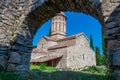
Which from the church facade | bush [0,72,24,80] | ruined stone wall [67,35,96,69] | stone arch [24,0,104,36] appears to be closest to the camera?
bush [0,72,24,80]

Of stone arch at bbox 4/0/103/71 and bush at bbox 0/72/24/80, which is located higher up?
stone arch at bbox 4/0/103/71

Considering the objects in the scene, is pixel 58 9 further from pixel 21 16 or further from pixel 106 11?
pixel 106 11

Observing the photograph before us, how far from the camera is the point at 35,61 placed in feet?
76.7

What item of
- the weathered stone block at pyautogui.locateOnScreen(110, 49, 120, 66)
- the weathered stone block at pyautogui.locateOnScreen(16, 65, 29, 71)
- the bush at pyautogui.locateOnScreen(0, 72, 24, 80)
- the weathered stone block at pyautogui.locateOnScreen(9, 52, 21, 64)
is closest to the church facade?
the weathered stone block at pyautogui.locateOnScreen(16, 65, 29, 71)

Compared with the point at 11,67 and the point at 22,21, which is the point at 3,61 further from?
the point at 22,21

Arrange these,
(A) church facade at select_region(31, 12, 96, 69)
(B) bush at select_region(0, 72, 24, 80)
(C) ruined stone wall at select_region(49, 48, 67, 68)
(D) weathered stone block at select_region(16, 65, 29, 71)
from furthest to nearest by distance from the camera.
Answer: (A) church facade at select_region(31, 12, 96, 69) < (C) ruined stone wall at select_region(49, 48, 67, 68) < (D) weathered stone block at select_region(16, 65, 29, 71) < (B) bush at select_region(0, 72, 24, 80)

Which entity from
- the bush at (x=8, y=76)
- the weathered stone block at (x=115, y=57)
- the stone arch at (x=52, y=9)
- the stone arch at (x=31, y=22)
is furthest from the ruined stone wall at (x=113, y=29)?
the bush at (x=8, y=76)

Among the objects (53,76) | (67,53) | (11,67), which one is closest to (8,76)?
(11,67)

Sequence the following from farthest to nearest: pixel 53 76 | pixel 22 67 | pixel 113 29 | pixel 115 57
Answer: pixel 53 76 → pixel 22 67 → pixel 113 29 → pixel 115 57

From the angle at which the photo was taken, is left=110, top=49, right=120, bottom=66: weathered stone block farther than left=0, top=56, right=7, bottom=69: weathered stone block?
No

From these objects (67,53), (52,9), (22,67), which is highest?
(52,9)

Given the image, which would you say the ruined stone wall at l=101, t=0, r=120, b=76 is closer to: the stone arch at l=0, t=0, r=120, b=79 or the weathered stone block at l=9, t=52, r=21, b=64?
the stone arch at l=0, t=0, r=120, b=79

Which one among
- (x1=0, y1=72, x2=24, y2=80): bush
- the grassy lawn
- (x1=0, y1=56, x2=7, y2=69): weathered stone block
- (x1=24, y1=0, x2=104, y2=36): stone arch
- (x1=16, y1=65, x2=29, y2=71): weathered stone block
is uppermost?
(x1=24, y1=0, x2=104, y2=36): stone arch

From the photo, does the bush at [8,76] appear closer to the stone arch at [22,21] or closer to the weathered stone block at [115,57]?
the stone arch at [22,21]
